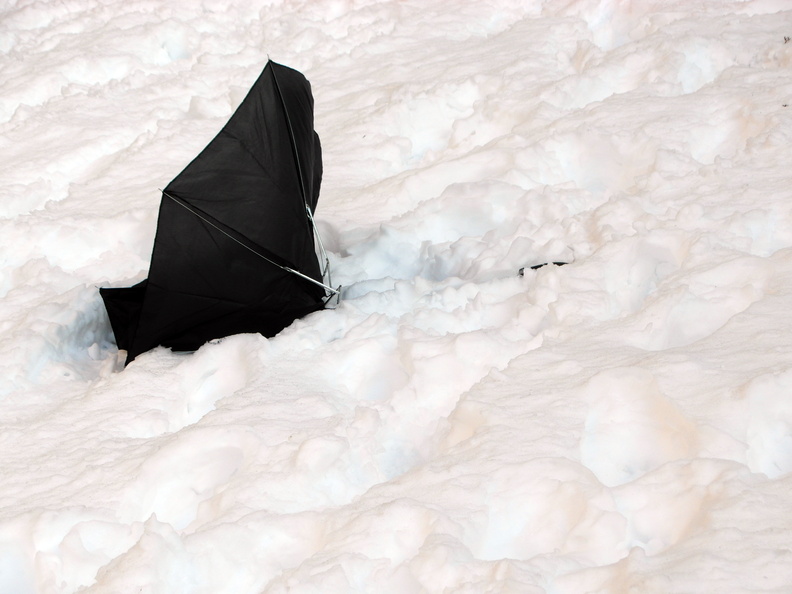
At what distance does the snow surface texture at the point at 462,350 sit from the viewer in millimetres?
1801

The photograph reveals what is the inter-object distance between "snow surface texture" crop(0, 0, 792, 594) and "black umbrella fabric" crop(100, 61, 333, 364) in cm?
11

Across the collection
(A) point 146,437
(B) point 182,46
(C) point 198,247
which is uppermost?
(B) point 182,46

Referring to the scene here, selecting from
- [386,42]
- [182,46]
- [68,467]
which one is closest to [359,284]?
[68,467]

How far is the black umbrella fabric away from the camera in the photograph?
2.84 m

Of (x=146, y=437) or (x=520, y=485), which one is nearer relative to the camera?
(x=520, y=485)

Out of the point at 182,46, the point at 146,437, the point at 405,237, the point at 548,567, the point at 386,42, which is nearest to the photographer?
the point at 548,567

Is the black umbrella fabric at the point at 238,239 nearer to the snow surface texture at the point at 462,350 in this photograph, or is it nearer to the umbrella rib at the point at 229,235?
the umbrella rib at the point at 229,235

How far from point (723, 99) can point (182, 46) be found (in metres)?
3.96

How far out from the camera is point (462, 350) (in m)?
2.52

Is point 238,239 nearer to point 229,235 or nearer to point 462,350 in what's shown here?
point 229,235

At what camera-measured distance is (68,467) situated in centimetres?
236

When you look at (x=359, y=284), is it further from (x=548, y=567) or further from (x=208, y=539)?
(x=548, y=567)

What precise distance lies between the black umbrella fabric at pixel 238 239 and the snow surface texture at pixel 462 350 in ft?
0.38

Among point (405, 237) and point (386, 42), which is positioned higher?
point (386, 42)
